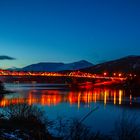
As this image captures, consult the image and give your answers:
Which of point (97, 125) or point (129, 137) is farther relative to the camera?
point (97, 125)

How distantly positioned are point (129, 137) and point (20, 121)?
8012mm

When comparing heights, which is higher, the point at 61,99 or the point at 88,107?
the point at 61,99

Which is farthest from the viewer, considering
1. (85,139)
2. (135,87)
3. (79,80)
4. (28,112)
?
(79,80)

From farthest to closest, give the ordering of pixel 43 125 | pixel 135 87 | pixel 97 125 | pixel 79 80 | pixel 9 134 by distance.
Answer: pixel 79 80
pixel 135 87
pixel 97 125
pixel 43 125
pixel 9 134

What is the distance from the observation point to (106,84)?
13575 centimetres

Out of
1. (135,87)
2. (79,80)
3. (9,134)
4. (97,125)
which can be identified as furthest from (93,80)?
(9,134)

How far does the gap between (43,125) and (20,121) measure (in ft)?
4.80

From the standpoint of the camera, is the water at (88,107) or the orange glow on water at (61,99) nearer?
the water at (88,107)

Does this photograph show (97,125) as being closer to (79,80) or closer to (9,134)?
(9,134)

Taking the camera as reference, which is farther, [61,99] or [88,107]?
[61,99]

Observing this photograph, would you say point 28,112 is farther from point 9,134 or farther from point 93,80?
point 93,80

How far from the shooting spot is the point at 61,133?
59.1ft

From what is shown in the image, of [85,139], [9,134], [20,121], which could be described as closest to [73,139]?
[85,139]

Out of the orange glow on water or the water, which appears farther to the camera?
the orange glow on water
